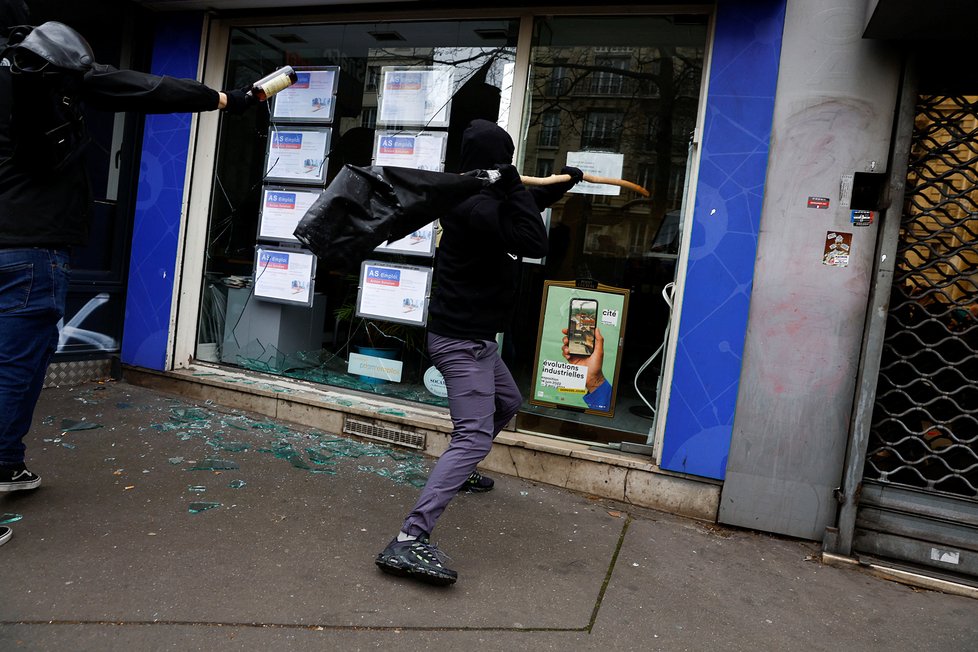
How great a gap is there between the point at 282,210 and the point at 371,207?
9.70ft

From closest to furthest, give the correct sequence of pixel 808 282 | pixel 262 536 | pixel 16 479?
pixel 262 536 < pixel 16 479 < pixel 808 282

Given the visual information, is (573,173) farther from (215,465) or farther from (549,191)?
(215,465)

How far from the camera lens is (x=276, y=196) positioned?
5.68 meters

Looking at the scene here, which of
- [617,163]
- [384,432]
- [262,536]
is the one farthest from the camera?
[384,432]

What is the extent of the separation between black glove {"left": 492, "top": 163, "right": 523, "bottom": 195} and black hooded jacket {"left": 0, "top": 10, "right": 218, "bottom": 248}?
4.30 ft

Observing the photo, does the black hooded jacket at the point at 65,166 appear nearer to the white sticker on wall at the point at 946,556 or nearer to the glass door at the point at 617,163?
the glass door at the point at 617,163

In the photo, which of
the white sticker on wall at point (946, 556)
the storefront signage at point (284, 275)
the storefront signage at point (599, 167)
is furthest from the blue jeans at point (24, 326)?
the white sticker on wall at point (946, 556)

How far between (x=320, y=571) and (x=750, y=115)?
3.36m

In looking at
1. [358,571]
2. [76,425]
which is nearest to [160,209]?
[76,425]

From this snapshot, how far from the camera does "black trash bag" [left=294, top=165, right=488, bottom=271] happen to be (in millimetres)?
2855

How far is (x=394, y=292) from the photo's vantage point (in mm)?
5312

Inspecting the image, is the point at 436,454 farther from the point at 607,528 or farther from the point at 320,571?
the point at 320,571

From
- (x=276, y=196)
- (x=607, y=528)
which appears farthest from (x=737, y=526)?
(x=276, y=196)

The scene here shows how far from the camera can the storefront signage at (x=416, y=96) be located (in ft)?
17.0
